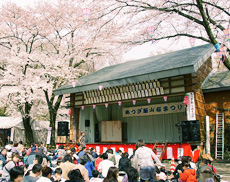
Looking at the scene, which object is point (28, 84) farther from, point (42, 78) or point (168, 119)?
point (168, 119)

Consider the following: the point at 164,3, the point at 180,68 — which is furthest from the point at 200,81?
the point at 164,3

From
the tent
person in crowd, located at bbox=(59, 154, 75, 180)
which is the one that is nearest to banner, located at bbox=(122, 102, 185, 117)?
the tent

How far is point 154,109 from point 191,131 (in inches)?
203

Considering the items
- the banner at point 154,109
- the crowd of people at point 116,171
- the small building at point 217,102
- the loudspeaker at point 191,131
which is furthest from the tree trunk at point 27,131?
the small building at point 217,102

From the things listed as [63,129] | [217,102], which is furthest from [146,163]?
[63,129]

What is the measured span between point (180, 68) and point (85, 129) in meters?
8.55

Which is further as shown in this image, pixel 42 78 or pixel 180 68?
pixel 42 78

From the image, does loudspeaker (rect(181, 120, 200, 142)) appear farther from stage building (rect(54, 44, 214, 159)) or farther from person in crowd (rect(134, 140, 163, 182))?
person in crowd (rect(134, 140, 163, 182))

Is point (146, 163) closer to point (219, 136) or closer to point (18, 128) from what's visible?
point (219, 136)

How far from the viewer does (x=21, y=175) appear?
4230mm

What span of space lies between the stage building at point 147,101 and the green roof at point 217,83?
43 centimetres

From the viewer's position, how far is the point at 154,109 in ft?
51.5

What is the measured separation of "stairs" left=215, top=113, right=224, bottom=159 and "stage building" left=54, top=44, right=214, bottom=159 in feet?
2.55

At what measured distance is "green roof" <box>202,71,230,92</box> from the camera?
40.9ft
